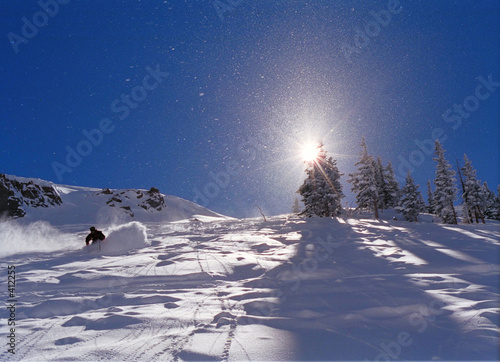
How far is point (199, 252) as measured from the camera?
10922 mm

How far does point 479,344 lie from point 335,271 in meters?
4.45

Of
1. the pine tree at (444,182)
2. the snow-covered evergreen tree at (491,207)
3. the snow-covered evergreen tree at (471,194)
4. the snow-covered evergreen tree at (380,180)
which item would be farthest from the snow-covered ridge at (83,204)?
the snow-covered evergreen tree at (491,207)

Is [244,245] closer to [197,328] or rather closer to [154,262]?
[154,262]

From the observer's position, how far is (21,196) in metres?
42.5

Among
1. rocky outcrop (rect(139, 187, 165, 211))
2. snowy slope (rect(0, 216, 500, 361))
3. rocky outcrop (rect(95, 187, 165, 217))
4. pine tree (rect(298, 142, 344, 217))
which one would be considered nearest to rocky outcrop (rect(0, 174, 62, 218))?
rocky outcrop (rect(95, 187, 165, 217))

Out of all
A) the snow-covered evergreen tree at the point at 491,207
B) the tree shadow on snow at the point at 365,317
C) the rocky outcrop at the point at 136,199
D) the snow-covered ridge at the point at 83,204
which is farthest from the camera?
the snow-covered evergreen tree at the point at 491,207

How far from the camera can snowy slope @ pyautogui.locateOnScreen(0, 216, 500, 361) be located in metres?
3.53

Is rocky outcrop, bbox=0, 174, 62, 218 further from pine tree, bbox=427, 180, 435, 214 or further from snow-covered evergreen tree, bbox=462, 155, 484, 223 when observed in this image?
pine tree, bbox=427, 180, 435, 214

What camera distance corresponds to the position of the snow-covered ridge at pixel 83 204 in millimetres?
40000

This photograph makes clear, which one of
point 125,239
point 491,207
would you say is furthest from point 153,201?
point 491,207

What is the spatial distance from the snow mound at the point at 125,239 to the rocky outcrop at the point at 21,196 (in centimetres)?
3629

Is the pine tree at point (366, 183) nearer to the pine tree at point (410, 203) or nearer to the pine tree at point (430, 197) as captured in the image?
the pine tree at point (410, 203)

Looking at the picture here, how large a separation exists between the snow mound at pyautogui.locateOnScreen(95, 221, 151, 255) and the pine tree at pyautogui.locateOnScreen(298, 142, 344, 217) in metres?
24.3

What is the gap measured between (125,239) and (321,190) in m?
25.8
